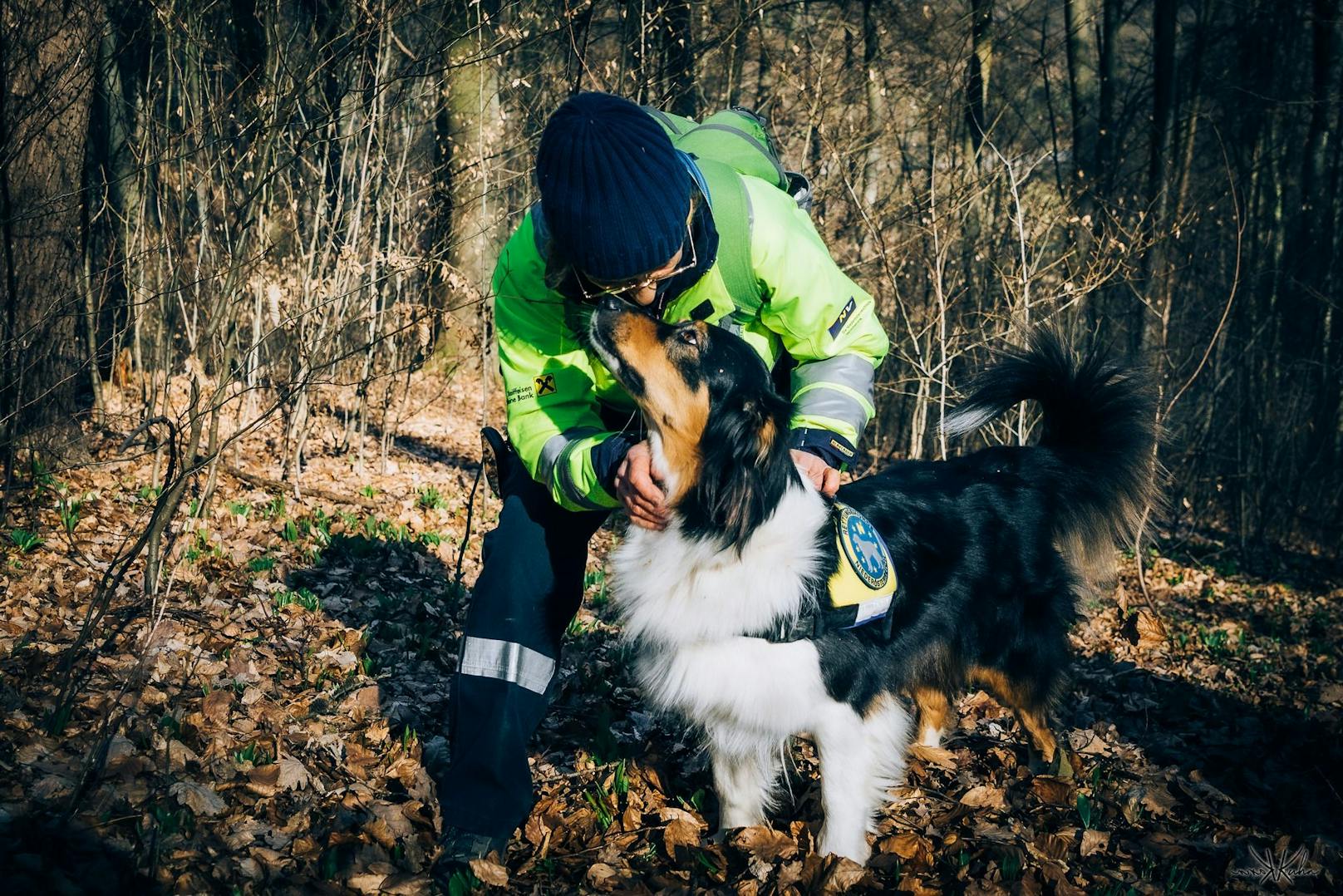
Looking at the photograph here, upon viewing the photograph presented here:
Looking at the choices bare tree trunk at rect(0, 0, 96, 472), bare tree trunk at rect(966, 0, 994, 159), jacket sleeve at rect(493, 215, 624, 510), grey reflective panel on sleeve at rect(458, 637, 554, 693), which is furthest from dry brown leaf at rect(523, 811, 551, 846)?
bare tree trunk at rect(966, 0, 994, 159)

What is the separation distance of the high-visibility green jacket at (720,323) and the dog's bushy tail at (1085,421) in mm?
983

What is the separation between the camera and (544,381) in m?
3.33

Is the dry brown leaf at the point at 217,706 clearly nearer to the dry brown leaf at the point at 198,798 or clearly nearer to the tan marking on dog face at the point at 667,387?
the dry brown leaf at the point at 198,798

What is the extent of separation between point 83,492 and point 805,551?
479cm

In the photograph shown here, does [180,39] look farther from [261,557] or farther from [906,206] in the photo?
[906,206]

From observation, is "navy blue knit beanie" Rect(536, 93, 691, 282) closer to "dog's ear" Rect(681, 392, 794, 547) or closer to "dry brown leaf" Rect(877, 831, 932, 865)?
"dog's ear" Rect(681, 392, 794, 547)

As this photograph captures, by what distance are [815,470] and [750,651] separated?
2.06 ft

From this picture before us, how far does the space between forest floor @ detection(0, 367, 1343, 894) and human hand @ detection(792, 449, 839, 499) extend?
4.07 feet

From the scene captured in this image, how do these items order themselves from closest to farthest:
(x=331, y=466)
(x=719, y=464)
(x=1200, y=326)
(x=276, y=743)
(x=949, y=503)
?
(x=719, y=464)
(x=276, y=743)
(x=949, y=503)
(x=331, y=466)
(x=1200, y=326)

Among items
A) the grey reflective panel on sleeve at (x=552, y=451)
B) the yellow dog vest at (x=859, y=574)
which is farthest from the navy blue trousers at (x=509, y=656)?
the yellow dog vest at (x=859, y=574)

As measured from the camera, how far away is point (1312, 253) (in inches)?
365

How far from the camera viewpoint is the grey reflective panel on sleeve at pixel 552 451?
3.12 metres

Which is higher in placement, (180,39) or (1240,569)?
(180,39)

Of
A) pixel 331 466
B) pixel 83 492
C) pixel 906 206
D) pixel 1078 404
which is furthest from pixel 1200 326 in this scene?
pixel 83 492
